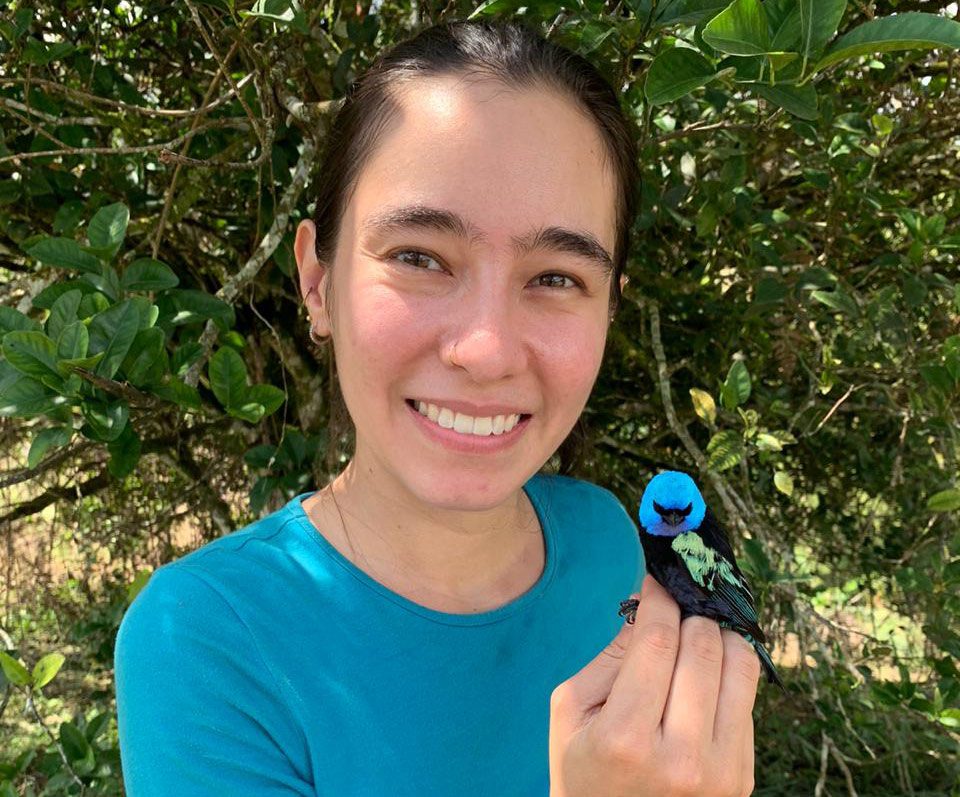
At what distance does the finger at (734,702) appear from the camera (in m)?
1.02

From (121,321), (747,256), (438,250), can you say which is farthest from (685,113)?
(121,321)

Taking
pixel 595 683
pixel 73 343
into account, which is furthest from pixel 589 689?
pixel 73 343

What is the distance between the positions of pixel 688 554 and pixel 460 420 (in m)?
0.37

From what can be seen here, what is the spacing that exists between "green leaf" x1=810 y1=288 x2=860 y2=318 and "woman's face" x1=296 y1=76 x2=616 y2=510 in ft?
3.42

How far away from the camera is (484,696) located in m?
1.37

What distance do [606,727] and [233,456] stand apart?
2.24 meters

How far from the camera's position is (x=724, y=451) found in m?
1.97

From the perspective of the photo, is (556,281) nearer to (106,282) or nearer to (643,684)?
(643,684)

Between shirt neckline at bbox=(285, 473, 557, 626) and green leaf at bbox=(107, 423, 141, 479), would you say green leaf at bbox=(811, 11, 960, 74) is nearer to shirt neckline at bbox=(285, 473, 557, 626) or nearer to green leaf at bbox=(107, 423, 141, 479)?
shirt neckline at bbox=(285, 473, 557, 626)

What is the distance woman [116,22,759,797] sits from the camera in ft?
3.46

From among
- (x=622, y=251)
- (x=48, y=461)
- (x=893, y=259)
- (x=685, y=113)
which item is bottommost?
(x=48, y=461)

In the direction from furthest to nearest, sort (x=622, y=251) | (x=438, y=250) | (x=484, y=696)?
(x=622, y=251)
(x=484, y=696)
(x=438, y=250)

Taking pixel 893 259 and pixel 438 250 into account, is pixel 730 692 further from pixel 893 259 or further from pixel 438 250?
pixel 893 259

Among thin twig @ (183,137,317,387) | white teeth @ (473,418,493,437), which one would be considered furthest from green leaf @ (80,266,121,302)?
white teeth @ (473,418,493,437)
